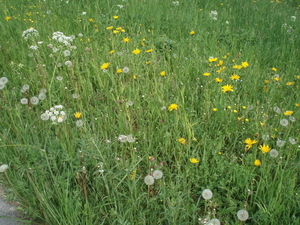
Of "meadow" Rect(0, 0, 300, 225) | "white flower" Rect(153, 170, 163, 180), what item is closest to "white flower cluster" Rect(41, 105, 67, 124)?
"meadow" Rect(0, 0, 300, 225)

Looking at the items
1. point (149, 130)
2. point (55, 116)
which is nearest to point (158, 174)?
point (149, 130)

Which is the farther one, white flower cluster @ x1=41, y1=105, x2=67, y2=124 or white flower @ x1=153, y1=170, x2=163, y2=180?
white flower cluster @ x1=41, y1=105, x2=67, y2=124

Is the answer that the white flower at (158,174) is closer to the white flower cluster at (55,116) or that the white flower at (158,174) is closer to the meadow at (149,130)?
the meadow at (149,130)

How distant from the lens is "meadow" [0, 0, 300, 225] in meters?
1.52

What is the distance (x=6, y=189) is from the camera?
166 cm

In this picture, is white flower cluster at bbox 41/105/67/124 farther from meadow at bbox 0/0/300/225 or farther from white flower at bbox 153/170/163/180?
white flower at bbox 153/170/163/180

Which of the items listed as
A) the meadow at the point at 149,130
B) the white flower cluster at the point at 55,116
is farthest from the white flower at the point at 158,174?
the white flower cluster at the point at 55,116

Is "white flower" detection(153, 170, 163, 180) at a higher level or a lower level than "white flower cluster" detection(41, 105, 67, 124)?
lower

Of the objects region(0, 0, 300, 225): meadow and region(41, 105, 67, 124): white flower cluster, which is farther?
region(41, 105, 67, 124): white flower cluster

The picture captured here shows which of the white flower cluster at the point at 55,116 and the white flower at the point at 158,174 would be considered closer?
the white flower at the point at 158,174

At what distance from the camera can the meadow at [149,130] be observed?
1.52 meters

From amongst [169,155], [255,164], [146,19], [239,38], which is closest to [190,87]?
[169,155]

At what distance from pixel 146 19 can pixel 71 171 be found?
3.01m

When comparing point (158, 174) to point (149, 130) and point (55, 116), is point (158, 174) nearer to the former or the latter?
point (149, 130)
